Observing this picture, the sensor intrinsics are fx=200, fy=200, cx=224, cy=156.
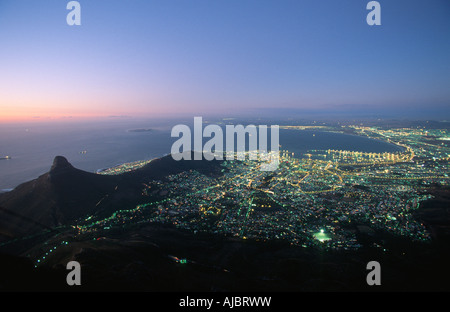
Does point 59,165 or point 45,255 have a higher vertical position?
point 59,165

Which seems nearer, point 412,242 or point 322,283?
point 322,283

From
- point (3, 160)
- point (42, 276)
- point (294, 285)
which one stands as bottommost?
point (294, 285)

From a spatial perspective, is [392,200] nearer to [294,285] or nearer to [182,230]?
[294,285]

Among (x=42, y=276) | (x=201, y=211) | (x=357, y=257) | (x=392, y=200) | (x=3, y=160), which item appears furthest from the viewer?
(x=3, y=160)

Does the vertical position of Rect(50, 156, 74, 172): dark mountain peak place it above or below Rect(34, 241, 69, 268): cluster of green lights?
above

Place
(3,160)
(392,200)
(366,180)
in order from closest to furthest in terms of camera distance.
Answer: (392,200) → (366,180) → (3,160)

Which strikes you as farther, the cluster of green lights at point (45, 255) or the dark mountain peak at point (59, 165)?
the dark mountain peak at point (59, 165)

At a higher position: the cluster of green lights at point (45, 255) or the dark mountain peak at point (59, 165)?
the dark mountain peak at point (59, 165)

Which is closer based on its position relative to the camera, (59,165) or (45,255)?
(45,255)

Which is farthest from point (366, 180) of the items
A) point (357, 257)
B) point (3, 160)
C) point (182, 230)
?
point (3, 160)

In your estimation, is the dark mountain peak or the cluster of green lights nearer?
the cluster of green lights

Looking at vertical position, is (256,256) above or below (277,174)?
below
